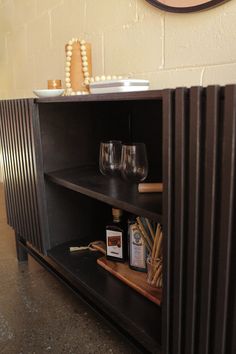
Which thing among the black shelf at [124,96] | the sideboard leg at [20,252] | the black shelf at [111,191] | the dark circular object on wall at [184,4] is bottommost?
the sideboard leg at [20,252]

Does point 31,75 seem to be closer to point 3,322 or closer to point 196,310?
point 3,322

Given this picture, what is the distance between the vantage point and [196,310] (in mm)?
782

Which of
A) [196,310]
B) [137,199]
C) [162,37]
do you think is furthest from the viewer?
[162,37]

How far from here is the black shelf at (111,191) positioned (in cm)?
93

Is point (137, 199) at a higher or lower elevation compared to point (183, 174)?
lower

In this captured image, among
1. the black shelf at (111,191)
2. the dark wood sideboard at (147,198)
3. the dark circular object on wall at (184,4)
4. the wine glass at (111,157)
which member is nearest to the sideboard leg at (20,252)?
the dark wood sideboard at (147,198)

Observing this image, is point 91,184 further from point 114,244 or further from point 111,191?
point 114,244

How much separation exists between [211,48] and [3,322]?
1357 mm

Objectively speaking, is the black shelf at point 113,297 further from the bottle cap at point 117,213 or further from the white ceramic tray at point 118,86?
the white ceramic tray at point 118,86

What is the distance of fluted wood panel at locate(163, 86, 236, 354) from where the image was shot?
0.66m

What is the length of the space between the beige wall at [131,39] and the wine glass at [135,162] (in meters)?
0.35

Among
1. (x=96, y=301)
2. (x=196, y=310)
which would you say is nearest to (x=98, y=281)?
A: (x=96, y=301)

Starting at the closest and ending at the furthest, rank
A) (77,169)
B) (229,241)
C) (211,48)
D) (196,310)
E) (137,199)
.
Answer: (229,241), (196,310), (137,199), (211,48), (77,169)

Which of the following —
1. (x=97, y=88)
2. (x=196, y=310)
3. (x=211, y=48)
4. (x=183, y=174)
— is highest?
(x=211, y=48)
